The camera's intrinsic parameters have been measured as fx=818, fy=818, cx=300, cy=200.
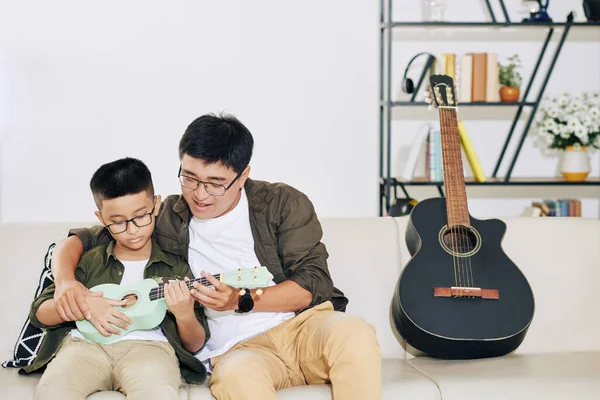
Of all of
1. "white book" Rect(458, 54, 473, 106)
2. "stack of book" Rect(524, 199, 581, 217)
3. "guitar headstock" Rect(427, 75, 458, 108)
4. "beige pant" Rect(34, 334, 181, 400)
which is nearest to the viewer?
"beige pant" Rect(34, 334, 181, 400)

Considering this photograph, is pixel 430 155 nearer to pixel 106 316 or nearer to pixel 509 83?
pixel 509 83

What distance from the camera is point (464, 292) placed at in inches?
91.7

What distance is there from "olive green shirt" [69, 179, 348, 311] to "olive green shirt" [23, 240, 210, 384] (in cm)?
5

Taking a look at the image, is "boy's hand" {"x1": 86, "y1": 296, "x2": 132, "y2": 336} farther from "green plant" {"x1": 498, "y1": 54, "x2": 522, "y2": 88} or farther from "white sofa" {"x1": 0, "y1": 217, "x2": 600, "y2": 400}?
"green plant" {"x1": 498, "y1": 54, "x2": 522, "y2": 88}

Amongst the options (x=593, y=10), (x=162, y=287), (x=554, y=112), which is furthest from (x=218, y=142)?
(x=593, y=10)

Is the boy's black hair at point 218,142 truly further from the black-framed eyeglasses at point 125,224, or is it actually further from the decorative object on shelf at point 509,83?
the decorative object on shelf at point 509,83

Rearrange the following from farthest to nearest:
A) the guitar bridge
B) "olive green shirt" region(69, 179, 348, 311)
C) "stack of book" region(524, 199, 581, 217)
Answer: "stack of book" region(524, 199, 581, 217) < the guitar bridge < "olive green shirt" region(69, 179, 348, 311)

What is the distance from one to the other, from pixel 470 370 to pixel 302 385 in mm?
460

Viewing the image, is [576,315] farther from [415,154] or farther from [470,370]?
[415,154]

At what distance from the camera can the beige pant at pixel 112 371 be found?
1847 millimetres

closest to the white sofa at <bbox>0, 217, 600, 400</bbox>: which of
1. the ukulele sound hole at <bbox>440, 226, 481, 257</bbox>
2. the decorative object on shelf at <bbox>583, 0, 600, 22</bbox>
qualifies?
the ukulele sound hole at <bbox>440, 226, 481, 257</bbox>

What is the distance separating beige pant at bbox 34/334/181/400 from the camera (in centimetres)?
185

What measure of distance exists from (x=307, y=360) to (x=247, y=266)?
1.00 feet

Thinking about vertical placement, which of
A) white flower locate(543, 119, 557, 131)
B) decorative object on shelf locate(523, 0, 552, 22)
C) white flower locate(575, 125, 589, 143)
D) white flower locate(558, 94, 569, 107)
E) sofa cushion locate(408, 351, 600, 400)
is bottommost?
sofa cushion locate(408, 351, 600, 400)
